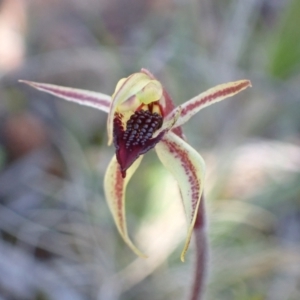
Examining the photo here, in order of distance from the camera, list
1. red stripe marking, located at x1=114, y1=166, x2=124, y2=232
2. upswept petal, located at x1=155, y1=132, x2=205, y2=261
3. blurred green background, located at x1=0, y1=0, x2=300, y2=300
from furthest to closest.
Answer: blurred green background, located at x1=0, y1=0, x2=300, y2=300 → red stripe marking, located at x1=114, y1=166, x2=124, y2=232 → upswept petal, located at x1=155, y1=132, x2=205, y2=261

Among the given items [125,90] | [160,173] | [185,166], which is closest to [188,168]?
[185,166]

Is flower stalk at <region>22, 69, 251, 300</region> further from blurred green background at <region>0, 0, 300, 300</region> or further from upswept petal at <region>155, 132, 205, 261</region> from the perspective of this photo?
blurred green background at <region>0, 0, 300, 300</region>

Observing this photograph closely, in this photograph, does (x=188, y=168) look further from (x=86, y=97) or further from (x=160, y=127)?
(x=86, y=97)

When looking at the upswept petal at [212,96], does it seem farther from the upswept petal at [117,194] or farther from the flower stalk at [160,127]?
the upswept petal at [117,194]

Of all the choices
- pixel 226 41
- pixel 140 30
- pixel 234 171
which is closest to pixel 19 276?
pixel 234 171

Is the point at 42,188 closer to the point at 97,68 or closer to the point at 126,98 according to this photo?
the point at 97,68

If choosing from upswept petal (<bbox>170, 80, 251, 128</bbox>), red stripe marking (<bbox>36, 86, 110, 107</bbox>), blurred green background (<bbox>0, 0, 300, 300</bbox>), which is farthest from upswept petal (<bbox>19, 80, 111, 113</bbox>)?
blurred green background (<bbox>0, 0, 300, 300</bbox>)

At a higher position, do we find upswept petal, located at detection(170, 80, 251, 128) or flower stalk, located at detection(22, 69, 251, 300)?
upswept petal, located at detection(170, 80, 251, 128)
